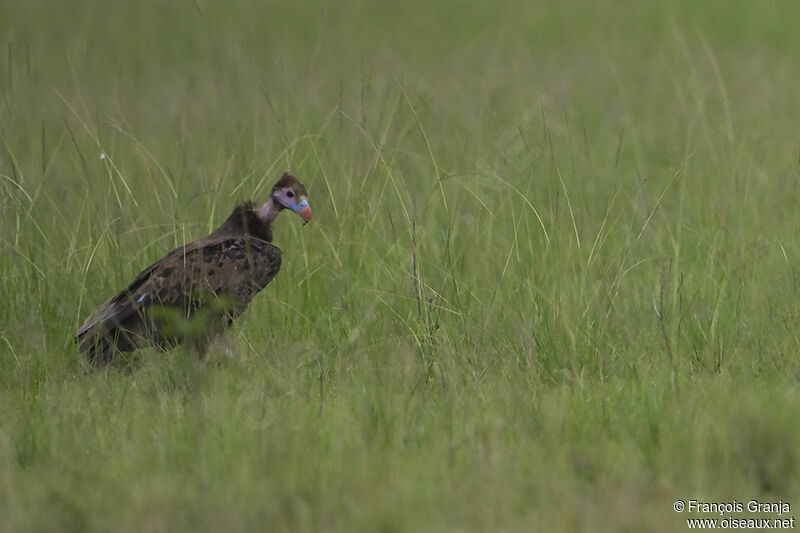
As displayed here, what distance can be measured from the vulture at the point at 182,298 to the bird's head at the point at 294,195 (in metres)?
0.26

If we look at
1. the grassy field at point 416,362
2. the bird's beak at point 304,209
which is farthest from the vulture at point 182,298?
the bird's beak at point 304,209

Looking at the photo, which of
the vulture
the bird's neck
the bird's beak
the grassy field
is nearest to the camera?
the grassy field

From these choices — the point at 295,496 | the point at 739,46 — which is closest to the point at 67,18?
the point at 739,46

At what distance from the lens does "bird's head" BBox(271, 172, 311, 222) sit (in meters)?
5.40

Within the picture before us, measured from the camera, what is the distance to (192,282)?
198 inches

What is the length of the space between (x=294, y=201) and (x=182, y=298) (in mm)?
790

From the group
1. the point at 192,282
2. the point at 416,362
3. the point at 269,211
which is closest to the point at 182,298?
the point at 192,282

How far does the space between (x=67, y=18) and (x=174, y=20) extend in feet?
5.36

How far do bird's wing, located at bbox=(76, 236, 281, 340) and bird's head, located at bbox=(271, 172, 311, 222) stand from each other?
1.08ft

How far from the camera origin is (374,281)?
18.3 feet

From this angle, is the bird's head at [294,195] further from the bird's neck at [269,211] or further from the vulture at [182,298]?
the vulture at [182,298]

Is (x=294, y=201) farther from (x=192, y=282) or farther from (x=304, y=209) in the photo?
(x=192, y=282)

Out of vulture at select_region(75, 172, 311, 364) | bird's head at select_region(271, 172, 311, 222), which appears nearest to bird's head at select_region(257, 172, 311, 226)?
bird's head at select_region(271, 172, 311, 222)

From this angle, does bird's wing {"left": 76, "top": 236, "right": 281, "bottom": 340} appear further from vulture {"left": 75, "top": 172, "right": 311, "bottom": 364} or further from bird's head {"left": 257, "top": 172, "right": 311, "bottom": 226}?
bird's head {"left": 257, "top": 172, "right": 311, "bottom": 226}
